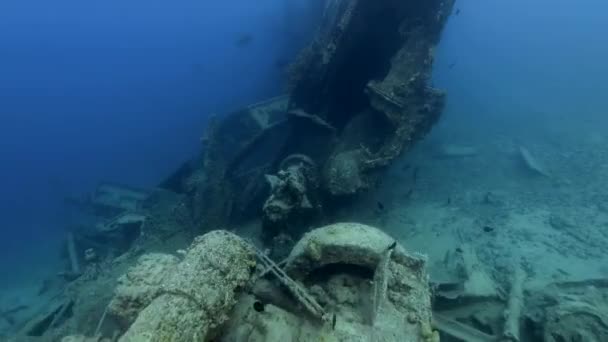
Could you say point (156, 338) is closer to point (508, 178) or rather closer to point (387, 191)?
point (387, 191)

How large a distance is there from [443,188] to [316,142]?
4699 mm

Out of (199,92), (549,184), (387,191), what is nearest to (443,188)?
(387,191)

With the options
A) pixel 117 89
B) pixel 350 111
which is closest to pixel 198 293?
pixel 350 111

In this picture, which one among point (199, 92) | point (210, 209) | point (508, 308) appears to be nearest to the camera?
point (508, 308)

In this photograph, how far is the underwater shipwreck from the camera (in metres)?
4.10

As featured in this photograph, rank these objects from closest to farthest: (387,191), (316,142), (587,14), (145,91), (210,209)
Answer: (210,209) → (316,142) → (387,191) → (587,14) → (145,91)

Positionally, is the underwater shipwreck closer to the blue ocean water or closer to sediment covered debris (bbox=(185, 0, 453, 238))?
sediment covered debris (bbox=(185, 0, 453, 238))

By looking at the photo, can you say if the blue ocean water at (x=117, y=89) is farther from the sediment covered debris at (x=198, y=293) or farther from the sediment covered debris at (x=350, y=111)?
the sediment covered debris at (x=198, y=293)

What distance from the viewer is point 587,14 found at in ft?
181

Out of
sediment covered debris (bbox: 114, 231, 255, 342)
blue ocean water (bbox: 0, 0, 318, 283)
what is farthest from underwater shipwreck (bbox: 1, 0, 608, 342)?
blue ocean water (bbox: 0, 0, 318, 283)

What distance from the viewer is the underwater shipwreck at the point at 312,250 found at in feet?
13.5

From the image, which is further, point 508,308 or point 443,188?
point 443,188

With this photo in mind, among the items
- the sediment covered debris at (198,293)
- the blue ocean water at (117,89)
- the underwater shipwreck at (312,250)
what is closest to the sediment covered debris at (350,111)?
the underwater shipwreck at (312,250)

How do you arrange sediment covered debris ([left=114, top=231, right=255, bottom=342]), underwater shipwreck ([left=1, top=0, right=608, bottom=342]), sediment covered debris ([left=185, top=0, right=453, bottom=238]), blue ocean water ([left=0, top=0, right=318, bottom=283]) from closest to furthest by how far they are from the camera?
sediment covered debris ([left=114, top=231, right=255, bottom=342]) < underwater shipwreck ([left=1, top=0, right=608, bottom=342]) < sediment covered debris ([left=185, top=0, right=453, bottom=238]) < blue ocean water ([left=0, top=0, right=318, bottom=283])
